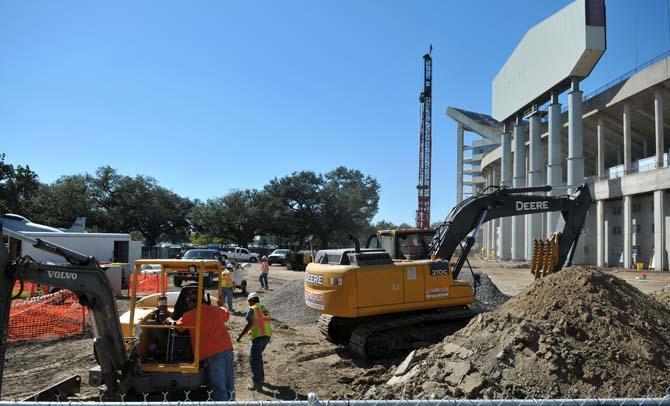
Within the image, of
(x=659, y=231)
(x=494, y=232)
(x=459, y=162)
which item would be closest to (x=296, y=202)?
(x=494, y=232)

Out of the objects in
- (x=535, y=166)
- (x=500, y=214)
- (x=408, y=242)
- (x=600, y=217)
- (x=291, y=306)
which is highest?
(x=535, y=166)

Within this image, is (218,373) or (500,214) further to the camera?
(500,214)

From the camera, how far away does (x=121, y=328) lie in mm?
5957

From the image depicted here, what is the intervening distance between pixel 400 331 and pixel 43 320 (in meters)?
8.83

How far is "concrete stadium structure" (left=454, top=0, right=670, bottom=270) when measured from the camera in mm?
32031

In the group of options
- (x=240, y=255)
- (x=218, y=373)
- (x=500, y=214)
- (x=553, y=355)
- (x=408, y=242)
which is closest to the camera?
(x=218, y=373)

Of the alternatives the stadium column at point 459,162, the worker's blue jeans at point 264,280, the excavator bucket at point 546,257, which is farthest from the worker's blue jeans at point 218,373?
the stadium column at point 459,162

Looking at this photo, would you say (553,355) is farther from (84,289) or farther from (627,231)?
(627,231)

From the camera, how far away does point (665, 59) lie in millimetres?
30500

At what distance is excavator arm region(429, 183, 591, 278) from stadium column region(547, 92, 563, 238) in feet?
88.6

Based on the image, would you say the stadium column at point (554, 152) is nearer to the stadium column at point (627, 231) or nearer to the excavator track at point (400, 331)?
the stadium column at point (627, 231)

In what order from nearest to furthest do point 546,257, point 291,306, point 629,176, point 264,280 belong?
point 546,257
point 291,306
point 264,280
point 629,176

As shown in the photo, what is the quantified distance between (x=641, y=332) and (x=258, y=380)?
566cm

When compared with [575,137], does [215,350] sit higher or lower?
lower
